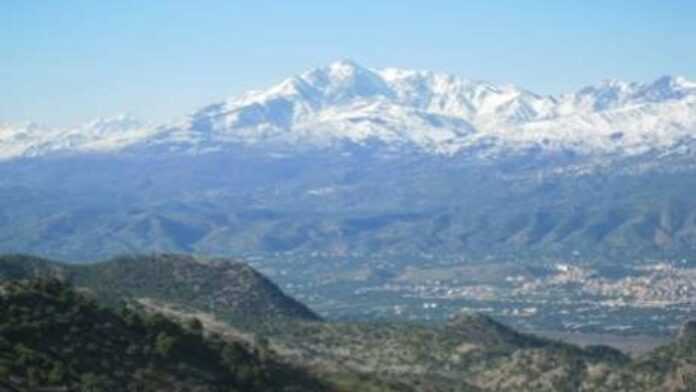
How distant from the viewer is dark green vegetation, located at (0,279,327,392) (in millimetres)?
74500

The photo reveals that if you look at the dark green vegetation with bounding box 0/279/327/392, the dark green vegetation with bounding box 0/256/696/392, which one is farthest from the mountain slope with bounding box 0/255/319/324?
the dark green vegetation with bounding box 0/279/327/392

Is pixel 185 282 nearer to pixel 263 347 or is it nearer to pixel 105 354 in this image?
pixel 263 347

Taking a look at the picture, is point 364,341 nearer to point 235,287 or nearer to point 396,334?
point 396,334

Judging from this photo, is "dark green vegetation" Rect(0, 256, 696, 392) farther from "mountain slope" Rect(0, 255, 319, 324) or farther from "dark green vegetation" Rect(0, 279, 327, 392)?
"mountain slope" Rect(0, 255, 319, 324)

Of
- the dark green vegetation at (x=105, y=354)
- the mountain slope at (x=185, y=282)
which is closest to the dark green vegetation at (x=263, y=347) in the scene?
the dark green vegetation at (x=105, y=354)

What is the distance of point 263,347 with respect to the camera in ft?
399

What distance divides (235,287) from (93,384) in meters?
104

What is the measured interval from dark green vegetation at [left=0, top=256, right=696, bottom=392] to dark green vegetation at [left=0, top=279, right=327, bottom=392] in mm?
132

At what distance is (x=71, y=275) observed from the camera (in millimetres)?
167375

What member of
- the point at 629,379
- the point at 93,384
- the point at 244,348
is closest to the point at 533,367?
the point at 629,379

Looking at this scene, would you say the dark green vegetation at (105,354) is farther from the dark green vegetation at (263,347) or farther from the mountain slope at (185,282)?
the mountain slope at (185,282)

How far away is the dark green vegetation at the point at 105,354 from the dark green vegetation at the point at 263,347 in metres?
0.13

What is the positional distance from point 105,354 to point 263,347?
130 feet

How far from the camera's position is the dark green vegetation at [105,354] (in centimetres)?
7450
